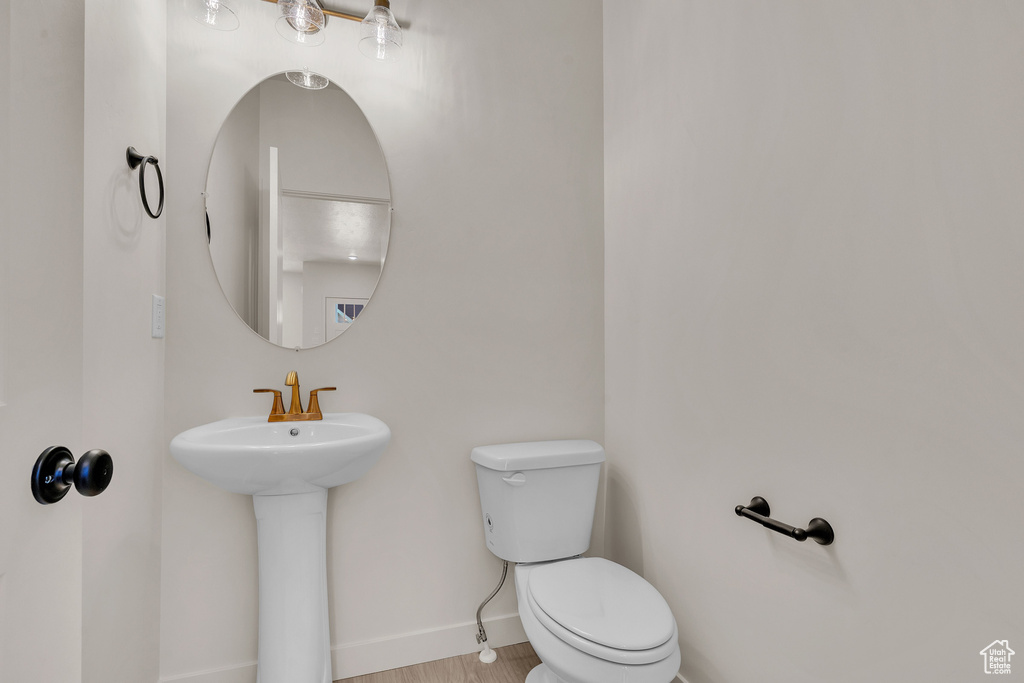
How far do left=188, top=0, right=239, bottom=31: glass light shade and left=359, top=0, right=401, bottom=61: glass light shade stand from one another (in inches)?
14.5

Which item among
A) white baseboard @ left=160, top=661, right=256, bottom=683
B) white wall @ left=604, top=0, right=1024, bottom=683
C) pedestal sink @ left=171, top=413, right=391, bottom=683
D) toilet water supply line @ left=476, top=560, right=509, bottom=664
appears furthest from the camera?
toilet water supply line @ left=476, top=560, right=509, bottom=664

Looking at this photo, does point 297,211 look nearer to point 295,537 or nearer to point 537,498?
point 295,537

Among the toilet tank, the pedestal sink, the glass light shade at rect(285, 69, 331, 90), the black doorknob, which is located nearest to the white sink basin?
the pedestal sink

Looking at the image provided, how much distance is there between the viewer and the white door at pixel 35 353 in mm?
566

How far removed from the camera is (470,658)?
168cm

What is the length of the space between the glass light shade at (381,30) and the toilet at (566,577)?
1.35 metres

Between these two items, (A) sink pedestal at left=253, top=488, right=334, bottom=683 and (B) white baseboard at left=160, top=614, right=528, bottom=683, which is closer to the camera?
Result: (A) sink pedestal at left=253, top=488, right=334, bottom=683

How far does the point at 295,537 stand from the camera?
4.45 feet

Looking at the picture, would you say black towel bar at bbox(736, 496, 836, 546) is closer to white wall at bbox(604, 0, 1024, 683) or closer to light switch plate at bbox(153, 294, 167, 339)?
white wall at bbox(604, 0, 1024, 683)

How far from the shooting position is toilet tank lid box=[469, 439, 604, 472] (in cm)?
152

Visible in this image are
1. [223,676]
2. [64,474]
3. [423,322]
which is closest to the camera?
[64,474]

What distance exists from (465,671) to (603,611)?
0.70 meters

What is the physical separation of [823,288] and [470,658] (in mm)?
1577

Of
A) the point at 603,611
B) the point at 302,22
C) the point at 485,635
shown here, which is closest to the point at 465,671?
the point at 485,635
